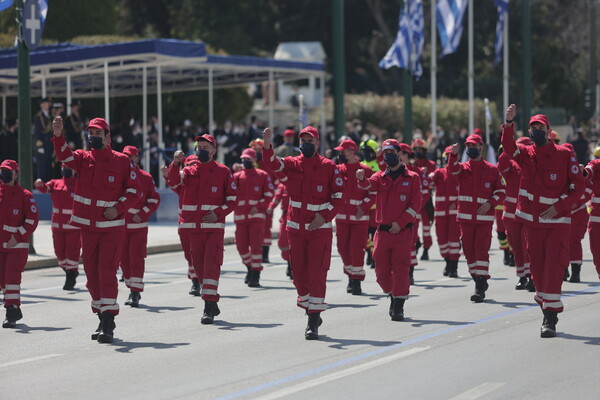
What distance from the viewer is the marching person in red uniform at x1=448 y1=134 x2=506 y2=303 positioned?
15242 mm

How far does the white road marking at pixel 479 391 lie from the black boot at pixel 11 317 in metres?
5.95

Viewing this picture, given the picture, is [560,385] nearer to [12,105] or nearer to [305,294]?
[305,294]

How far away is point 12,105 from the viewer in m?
39.3

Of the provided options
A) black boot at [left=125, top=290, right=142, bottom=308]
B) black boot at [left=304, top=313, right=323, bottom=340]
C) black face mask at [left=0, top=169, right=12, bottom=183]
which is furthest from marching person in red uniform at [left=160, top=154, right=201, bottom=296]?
black boot at [left=304, top=313, right=323, bottom=340]

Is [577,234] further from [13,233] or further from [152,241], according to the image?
[152,241]

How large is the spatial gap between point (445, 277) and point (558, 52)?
53.6 metres

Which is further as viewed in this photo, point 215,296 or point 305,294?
point 215,296

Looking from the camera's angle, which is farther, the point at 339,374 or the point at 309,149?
the point at 309,149

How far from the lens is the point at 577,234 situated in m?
17.0

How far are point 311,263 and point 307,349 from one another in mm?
1216

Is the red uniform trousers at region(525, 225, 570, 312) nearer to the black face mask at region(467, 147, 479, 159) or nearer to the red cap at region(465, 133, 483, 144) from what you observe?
the red cap at region(465, 133, 483, 144)

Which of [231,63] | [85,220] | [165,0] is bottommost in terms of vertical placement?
[85,220]

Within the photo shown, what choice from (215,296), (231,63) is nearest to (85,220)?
A: (215,296)

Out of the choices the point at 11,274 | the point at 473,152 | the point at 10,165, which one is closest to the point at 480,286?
the point at 473,152
